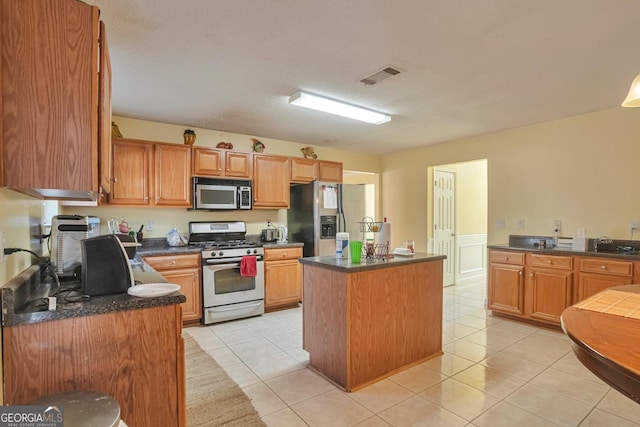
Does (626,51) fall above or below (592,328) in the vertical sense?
above

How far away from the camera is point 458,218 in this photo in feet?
19.4

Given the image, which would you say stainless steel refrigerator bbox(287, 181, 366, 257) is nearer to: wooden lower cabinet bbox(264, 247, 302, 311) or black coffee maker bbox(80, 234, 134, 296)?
wooden lower cabinet bbox(264, 247, 302, 311)

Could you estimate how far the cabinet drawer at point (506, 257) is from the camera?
3.84 metres

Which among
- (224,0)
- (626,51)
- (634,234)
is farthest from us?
(634,234)

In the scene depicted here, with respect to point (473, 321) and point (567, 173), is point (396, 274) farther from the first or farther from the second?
point (567, 173)

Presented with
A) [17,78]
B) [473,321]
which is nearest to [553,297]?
[473,321]

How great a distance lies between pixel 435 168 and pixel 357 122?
2168 mm

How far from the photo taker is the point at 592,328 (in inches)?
48.5

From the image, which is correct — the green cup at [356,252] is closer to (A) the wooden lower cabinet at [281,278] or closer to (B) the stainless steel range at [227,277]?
(B) the stainless steel range at [227,277]

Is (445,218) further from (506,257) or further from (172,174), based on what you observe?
(172,174)

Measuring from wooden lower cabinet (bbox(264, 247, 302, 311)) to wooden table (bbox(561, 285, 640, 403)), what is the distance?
10.8 feet

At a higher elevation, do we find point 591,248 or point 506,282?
point 591,248

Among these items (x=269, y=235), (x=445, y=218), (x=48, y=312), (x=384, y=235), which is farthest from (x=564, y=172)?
(x=48, y=312)

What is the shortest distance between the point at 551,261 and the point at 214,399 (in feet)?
11.9
